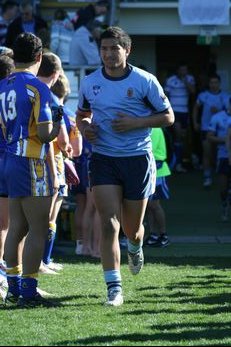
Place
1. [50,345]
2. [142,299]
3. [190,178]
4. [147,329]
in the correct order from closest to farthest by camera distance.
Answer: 1. [50,345]
2. [147,329]
3. [142,299]
4. [190,178]

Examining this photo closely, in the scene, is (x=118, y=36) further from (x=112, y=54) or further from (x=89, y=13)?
(x=89, y=13)

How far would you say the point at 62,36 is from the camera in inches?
736

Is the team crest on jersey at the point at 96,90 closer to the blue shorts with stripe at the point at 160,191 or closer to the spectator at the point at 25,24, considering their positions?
the blue shorts with stripe at the point at 160,191

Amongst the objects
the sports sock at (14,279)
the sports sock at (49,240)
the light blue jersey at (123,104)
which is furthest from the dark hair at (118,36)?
the sports sock at (49,240)

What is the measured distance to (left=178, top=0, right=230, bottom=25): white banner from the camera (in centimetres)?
2048

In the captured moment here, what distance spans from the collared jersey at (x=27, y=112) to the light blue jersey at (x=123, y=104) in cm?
48

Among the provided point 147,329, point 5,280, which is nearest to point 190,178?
point 5,280

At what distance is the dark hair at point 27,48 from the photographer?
299 inches

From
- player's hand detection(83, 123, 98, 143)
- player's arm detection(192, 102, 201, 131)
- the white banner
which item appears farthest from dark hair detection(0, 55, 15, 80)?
player's arm detection(192, 102, 201, 131)

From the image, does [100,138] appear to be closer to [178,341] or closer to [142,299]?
[142,299]

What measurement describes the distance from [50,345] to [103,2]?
47.0ft

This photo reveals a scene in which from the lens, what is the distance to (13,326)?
22.7 ft

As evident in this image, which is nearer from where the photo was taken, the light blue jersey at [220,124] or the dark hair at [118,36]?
the dark hair at [118,36]

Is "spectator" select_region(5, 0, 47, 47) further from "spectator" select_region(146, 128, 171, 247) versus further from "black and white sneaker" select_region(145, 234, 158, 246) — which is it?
"black and white sneaker" select_region(145, 234, 158, 246)
